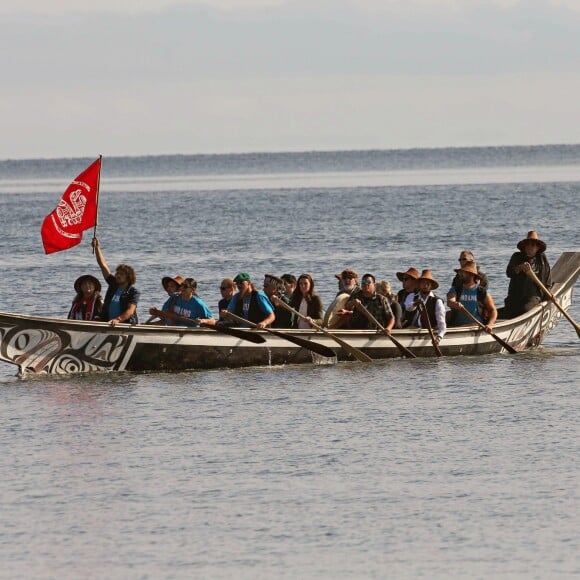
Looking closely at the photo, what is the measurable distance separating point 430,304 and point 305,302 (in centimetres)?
187

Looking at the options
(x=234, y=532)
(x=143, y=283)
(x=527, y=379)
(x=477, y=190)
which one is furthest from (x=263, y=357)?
(x=477, y=190)

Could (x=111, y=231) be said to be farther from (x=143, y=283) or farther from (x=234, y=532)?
(x=234, y=532)

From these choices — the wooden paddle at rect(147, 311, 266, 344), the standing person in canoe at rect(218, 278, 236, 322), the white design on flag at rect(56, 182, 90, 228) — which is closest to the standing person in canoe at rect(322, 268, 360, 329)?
the wooden paddle at rect(147, 311, 266, 344)

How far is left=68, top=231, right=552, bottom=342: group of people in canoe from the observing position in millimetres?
20359

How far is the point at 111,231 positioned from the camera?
2453 inches

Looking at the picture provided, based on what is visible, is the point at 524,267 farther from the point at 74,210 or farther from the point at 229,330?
the point at 74,210

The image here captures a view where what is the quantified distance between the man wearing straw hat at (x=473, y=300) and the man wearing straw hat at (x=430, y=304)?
0.35 meters

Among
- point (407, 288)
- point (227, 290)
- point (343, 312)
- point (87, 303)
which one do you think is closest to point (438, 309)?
point (407, 288)

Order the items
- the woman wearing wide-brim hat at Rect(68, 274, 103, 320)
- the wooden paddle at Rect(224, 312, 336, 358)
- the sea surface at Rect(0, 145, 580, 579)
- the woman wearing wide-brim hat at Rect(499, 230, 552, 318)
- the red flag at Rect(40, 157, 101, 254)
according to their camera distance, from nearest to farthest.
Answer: the sea surface at Rect(0, 145, 580, 579) → the woman wearing wide-brim hat at Rect(68, 274, 103, 320) → the wooden paddle at Rect(224, 312, 336, 358) → the red flag at Rect(40, 157, 101, 254) → the woman wearing wide-brim hat at Rect(499, 230, 552, 318)

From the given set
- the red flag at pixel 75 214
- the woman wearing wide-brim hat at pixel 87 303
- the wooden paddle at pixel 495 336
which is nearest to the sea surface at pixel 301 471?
the wooden paddle at pixel 495 336

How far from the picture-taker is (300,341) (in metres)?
21.3

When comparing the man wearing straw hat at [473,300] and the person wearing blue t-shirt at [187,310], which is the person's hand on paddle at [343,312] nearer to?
the man wearing straw hat at [473,300]

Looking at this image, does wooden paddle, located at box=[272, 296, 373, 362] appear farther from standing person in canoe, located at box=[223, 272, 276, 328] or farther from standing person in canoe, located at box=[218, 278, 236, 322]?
standing person in canoe, located at box=[218, 278, 236, 322]

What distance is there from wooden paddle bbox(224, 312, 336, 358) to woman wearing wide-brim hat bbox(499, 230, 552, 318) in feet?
11.3
